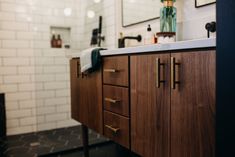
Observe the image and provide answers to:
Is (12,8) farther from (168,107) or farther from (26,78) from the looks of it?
(168,107)

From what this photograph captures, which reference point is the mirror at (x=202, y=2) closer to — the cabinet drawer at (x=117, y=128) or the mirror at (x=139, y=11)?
the mirror at (x=139, y=11)

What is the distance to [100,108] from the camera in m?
1.52

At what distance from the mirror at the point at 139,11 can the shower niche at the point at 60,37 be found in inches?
40.6

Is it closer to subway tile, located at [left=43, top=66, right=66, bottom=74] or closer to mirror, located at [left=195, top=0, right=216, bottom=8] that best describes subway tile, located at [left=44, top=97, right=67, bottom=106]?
subway tile, located at [left=43, top=66, right=66, bottom=74]

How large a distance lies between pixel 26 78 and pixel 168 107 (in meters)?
2.23

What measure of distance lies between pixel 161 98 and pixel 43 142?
5.97 feet

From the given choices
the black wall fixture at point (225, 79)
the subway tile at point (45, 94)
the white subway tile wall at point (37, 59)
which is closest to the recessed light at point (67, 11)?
the white subway tile wall at point (37, 59)

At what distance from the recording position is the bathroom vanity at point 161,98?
2.68 feet

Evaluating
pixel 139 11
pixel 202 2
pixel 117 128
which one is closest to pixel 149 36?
pixel 139 11

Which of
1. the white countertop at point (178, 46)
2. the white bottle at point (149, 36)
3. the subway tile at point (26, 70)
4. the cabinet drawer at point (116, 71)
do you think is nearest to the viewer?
the white countertop at point (178, 46)

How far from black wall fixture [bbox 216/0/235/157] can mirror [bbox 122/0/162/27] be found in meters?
1.20

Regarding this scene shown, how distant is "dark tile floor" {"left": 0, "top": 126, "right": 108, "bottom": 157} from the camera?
7.18 feet

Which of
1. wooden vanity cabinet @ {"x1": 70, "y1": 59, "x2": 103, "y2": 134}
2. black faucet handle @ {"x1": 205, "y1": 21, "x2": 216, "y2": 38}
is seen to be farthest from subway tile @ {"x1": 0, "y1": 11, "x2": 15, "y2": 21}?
black faucet handle @ {"x1": 205, "y1": 21, "x2": 216, "y2": 38}

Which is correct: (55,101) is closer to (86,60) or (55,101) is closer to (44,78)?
(44,78)
